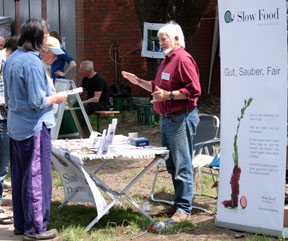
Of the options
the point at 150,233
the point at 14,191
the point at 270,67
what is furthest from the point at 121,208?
the point at 270,67

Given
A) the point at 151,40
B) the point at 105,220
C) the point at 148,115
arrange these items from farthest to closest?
the point at 148,115 → the point at 151,40 → the point at 105,220

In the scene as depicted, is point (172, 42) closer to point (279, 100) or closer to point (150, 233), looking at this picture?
point (279, 100)

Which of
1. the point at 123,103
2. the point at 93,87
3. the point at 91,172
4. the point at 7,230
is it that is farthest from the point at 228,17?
the point at 123,103

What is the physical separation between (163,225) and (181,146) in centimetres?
77

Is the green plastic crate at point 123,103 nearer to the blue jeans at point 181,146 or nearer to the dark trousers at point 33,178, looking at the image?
the blue jeans at point 181,146

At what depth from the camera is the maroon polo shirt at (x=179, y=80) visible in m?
5.21

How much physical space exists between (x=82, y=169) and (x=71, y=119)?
12.8 ft

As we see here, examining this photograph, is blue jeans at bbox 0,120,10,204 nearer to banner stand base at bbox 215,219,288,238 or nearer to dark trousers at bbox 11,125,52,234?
dark trousers at bbox 11,125,52,234

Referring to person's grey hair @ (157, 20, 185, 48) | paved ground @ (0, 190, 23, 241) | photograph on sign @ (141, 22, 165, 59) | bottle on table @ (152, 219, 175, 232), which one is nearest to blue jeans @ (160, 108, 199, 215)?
bottle on table @ (152, 219, 175, 232)

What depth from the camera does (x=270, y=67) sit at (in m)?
4.73

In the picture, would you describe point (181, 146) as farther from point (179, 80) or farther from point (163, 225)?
point (163, 225)

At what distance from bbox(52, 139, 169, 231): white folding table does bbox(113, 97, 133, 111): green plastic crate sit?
7480mm

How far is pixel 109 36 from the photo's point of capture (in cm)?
1486

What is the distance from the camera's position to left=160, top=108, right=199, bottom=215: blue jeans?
17.4 feet
